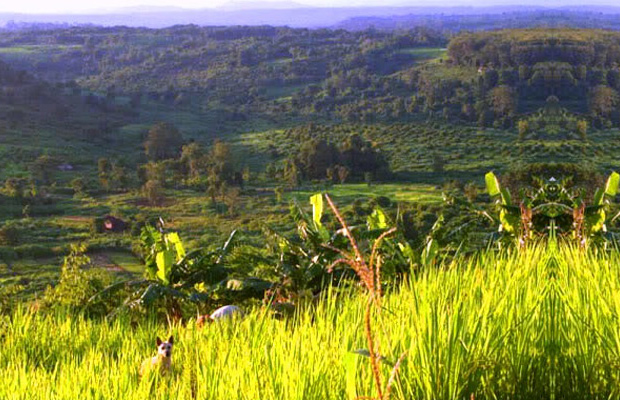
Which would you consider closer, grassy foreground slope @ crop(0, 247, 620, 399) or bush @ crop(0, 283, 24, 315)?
grassy foreground slope @ crop(0, 247, 620, 399)

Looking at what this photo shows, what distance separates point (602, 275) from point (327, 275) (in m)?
3.19

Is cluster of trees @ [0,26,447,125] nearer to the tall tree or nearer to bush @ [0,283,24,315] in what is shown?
the tall tree

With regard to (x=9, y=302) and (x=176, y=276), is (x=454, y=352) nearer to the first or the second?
(x=176, y=276)

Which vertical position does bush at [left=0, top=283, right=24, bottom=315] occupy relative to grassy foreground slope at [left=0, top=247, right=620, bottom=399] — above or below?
below

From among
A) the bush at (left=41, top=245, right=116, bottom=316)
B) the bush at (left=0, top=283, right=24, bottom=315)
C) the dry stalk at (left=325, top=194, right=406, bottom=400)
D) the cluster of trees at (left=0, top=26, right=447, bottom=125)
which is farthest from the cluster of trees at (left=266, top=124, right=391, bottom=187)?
the dry stalk at (left=325, top=194, right=406, bottom=400)

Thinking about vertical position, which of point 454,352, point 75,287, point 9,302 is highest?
point 454,352

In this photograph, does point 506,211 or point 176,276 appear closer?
point 506,211

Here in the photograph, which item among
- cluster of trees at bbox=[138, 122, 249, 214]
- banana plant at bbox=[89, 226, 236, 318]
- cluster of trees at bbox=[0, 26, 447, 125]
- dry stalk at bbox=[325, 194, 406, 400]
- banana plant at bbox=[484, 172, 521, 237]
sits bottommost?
cluster of trees at bbox=[138, 122, 249, 214]

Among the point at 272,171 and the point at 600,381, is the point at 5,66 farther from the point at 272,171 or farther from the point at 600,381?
the point at 600,381

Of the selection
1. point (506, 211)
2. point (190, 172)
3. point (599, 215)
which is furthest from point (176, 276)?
point (190, 172)

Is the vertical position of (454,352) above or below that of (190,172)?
above

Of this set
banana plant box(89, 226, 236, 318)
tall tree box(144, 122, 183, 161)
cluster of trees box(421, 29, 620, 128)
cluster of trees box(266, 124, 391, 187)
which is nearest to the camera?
banana plant box(89, 226, 236, 318)

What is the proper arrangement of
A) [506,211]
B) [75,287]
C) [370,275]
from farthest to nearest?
1. [75,287]
2. [506,211]
3. [370,275]

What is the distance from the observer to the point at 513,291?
365 cm
